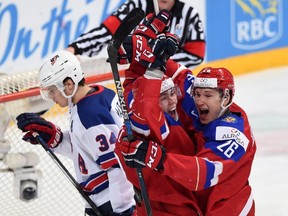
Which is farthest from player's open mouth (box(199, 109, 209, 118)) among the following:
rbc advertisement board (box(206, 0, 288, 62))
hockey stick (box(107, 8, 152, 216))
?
rbc advertisement board (box(206, 0, 288, 62))

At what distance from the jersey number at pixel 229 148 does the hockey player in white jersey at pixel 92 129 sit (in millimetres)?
655

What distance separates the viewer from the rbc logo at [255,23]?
6133mm

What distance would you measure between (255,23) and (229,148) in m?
4.20

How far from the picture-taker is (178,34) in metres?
4.25

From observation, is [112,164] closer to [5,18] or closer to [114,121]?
[114,121]

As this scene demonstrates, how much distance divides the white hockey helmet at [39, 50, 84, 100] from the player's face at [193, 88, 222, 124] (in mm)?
614

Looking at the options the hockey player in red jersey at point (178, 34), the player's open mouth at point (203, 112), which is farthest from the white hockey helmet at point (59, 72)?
the hockey player in red jersey at point (178, 34)

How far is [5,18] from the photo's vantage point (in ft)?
16.3

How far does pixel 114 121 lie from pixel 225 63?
135 inches

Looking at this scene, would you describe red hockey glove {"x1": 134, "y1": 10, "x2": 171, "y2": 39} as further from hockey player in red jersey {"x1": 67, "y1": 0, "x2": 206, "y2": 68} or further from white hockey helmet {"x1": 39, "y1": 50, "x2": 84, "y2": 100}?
hockey player in red jersey {"x1": 67, "y1": 0, "x2": 206, "y2": 68}

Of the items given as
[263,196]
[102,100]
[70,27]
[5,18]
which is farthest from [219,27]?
[102,100]

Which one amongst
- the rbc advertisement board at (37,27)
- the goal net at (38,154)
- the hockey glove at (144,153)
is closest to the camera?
the hockey glove at (144,153)

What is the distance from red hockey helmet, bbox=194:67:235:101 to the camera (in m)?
2.22

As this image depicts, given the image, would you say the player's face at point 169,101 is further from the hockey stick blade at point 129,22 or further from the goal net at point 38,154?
the goal net at point 38,154
